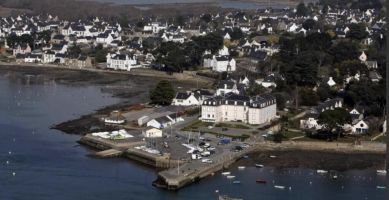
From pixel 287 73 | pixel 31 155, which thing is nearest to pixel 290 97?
pixel 287 73

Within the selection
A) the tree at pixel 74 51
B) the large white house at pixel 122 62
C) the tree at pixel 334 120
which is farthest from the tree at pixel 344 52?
the tree at pixel 334 120

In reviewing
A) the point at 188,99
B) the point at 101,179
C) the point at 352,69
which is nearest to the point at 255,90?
the point at 188,99

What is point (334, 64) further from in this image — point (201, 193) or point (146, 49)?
point (201, 193)

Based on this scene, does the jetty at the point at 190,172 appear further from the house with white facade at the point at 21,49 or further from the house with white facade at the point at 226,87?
the house with white facade at the point at 21,49

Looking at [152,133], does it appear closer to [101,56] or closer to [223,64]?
[223,64]

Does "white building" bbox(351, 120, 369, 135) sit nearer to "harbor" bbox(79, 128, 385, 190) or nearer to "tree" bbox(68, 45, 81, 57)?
"harbor" bbox(79, 128, 385, 190)

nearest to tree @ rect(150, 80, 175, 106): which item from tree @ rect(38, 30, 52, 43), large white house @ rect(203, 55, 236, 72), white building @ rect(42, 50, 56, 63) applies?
large white house @ rect(203, 55, 236, 72)
